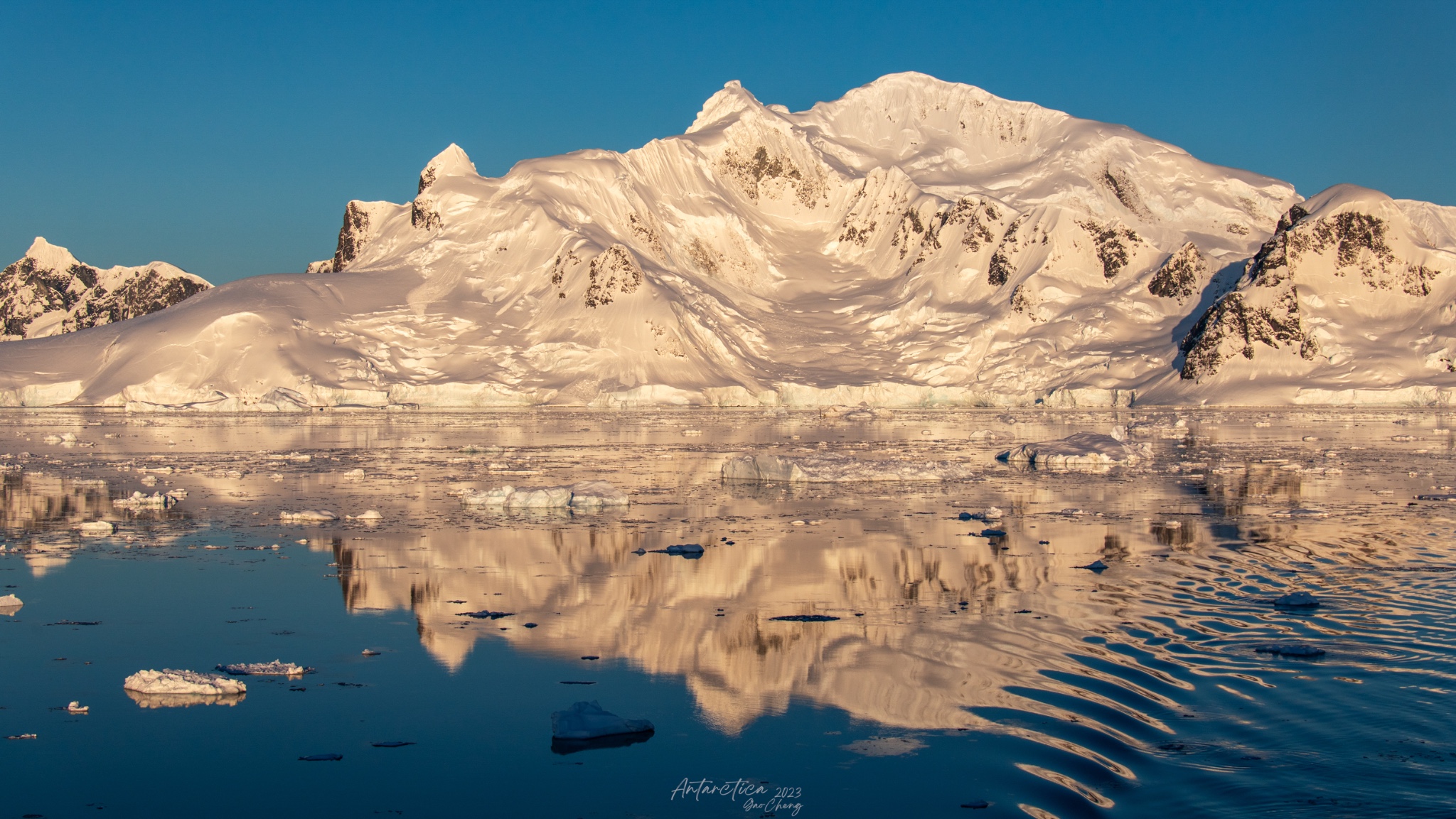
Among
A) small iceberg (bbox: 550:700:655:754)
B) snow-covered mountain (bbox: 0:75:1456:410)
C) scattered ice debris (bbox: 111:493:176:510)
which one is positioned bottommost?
small iceberg (bbox: 550:700:655:754)

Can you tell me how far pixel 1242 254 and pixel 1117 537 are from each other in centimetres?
12552

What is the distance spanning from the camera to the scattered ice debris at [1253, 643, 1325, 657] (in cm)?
1241

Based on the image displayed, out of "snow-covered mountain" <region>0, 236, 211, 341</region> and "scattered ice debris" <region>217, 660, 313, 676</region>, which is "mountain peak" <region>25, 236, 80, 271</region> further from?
"scattered ice debris" <region>217, 660, 313, 676</region>

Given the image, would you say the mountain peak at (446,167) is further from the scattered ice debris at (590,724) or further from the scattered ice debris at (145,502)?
the scattered ice debris at (590,724)

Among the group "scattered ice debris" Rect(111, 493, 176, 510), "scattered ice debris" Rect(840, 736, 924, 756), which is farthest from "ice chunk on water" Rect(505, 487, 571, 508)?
"scattered ice debris" Rect(840, 736, 924, 756)

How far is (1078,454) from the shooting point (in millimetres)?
37469

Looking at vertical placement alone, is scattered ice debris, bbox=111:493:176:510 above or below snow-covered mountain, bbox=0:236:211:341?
below

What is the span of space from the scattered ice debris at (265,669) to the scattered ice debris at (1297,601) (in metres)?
12.0

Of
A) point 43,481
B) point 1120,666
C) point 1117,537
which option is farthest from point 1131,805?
point 43,481

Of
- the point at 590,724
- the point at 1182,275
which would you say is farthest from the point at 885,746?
the point at 1182,275

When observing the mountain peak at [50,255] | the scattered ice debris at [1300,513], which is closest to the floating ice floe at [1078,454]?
the scattered ice debris at [1300,513]

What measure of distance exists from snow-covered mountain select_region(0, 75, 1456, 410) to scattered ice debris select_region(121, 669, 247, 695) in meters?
85.4

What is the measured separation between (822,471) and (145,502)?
55.6 ft

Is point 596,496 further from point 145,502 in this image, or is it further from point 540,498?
point 145,502
